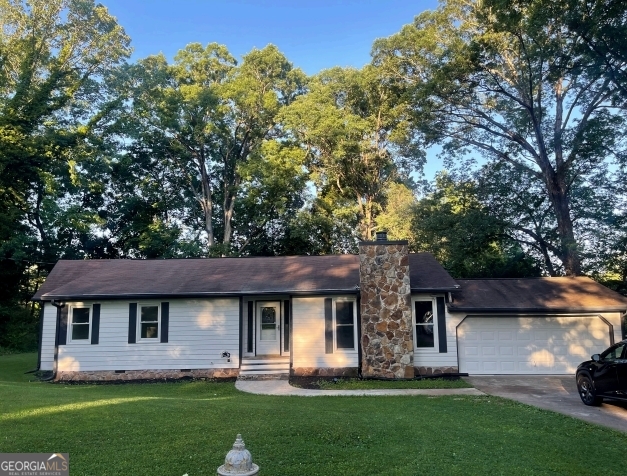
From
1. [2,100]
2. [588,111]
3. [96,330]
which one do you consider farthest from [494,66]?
[2,100]

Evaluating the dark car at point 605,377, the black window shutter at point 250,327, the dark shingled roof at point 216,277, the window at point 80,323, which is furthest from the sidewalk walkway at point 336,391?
the window at point 80,323

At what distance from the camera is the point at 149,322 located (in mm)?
14023

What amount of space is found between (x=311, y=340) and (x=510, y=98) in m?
15.3

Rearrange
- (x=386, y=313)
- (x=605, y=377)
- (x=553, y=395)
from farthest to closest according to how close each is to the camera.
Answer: (x=386, y=313) < (x=553, y=395) < (x=605, y=377)

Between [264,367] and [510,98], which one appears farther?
[510,98]

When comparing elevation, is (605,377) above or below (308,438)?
above

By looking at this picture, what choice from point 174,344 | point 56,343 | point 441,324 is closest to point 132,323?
point 174,344

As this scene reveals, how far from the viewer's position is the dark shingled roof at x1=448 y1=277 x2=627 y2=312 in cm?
1348

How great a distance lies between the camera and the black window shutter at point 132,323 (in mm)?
13805

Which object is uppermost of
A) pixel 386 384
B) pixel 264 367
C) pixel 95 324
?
pixel 95 324

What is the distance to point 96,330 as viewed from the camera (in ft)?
45.4

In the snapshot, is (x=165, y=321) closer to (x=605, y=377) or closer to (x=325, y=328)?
(x=325, y=328)

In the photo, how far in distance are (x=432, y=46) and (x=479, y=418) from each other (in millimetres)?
18783

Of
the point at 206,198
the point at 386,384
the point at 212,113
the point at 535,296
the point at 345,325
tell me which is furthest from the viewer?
the point at 206,198
